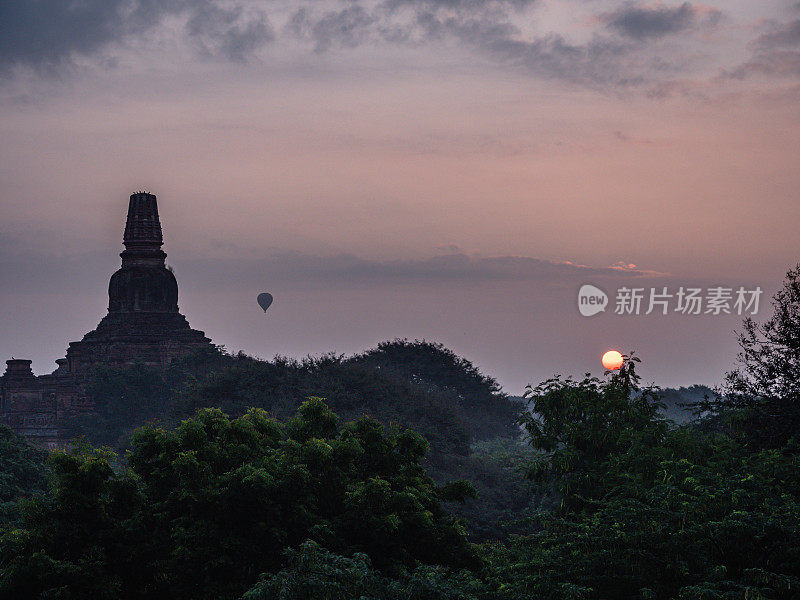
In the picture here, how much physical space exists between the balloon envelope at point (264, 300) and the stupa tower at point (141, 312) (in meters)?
25.0

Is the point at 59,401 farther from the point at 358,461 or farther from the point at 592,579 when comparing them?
the point at 592,579

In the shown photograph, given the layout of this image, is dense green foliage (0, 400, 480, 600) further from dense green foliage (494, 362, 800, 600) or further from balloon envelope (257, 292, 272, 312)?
balloon envelope (257, 292, 272, 312)

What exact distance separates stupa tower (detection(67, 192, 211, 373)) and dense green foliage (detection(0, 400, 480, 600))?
2929 inches

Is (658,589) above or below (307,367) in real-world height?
below

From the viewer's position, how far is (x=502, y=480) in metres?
53.5

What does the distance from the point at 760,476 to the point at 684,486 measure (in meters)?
1.94

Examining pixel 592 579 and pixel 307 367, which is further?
pixel 307 367

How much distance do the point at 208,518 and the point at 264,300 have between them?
10551cm

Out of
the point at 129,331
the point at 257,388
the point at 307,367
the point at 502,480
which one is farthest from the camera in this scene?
the point at 129,331

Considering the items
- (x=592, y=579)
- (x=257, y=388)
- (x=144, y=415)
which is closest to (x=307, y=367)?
(x=257, y=388)

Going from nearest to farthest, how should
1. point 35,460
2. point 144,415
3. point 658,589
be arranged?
point 658,589, point 35,460, point 144,415

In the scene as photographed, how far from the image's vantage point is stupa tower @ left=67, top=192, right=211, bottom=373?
95312 mm

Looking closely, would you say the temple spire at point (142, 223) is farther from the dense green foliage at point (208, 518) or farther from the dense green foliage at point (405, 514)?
the dense green foliage at point (208, 518)

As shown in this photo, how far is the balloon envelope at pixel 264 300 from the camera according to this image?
12462 cm
